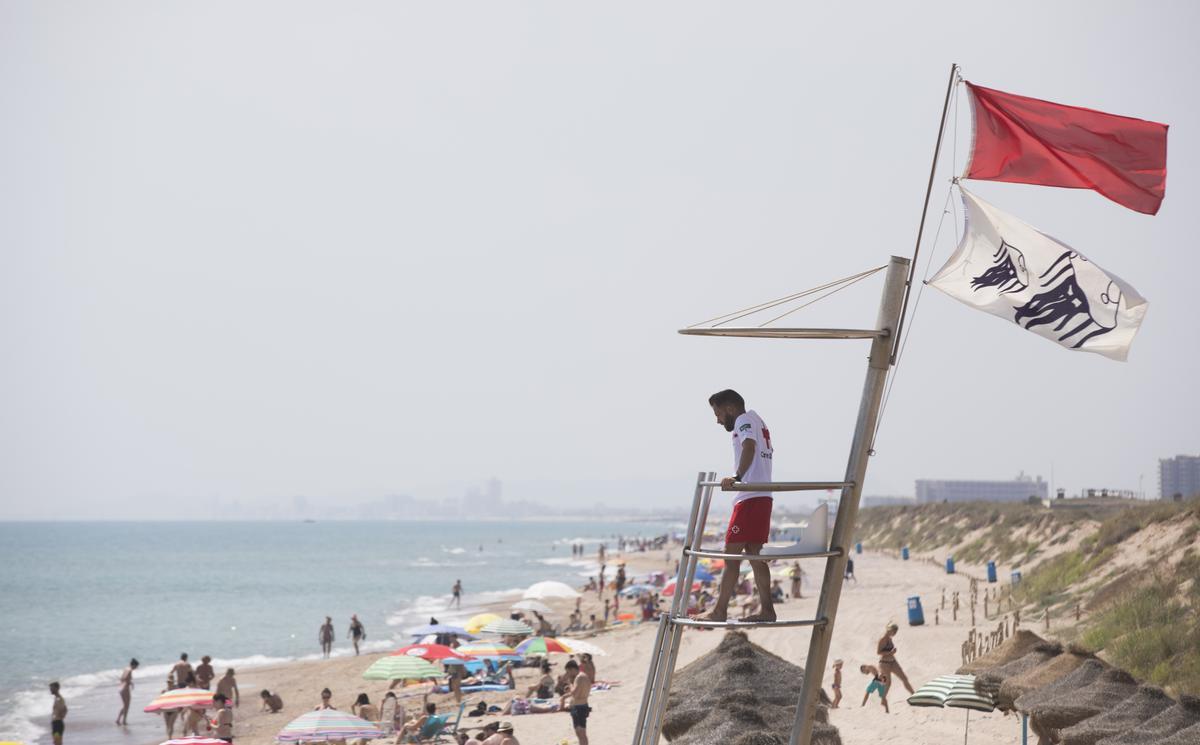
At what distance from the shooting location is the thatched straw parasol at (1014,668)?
1357cm

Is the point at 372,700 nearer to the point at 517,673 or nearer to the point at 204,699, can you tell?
the point at 517,673

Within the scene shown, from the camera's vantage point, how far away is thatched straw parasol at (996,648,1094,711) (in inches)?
507

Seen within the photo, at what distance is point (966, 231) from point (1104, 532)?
2921 centimetres

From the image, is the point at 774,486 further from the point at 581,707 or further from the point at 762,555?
the point at 581,707

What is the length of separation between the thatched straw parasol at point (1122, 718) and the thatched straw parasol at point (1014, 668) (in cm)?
247

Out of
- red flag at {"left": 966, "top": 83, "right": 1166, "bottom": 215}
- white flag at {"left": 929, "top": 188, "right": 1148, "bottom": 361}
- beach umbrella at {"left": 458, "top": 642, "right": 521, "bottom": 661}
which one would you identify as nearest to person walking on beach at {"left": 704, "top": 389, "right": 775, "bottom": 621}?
white flag at {"left": 929, "top": 188, "right": 1148, "bottom": 361}

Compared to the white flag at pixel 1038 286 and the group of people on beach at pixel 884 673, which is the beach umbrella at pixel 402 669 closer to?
the group of people on beach at pixel 884 673

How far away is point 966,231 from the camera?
6637mm

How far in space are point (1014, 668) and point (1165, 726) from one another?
376 centimetres

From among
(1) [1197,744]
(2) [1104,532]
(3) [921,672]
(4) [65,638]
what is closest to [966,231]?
(1) [1197,744]

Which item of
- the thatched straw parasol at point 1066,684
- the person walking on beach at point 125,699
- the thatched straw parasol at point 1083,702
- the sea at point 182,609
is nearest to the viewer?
the thatched straw parasol at point 1083,702

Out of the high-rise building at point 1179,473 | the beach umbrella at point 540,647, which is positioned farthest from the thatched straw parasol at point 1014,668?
the high-rise building at point 1179,473

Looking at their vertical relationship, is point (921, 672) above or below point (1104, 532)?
below

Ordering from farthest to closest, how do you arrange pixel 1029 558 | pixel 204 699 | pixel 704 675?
1. pixel 1029 558
2. pixel 204 699
3. pixel 704 675
